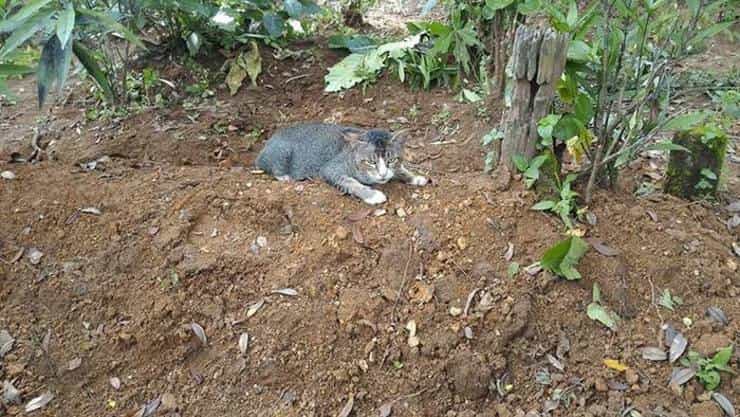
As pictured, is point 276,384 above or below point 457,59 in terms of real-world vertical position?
below

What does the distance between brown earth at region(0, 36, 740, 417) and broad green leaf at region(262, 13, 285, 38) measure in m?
1.92

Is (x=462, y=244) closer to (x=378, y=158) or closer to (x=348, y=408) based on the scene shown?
(x=378, y=158)

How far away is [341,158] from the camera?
147 inches

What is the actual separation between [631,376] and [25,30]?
301 cm

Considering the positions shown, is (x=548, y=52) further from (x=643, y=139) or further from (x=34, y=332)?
(x=34, y=332)

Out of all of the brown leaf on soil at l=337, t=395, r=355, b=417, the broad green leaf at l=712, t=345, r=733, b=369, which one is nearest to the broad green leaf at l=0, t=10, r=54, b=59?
the brown leaf on soil at l=337, t=395, r=355, b=417

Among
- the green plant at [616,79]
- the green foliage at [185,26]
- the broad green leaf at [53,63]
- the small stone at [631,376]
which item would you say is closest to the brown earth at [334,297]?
the small stone at [631,376]

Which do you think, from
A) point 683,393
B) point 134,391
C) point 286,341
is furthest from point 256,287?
point 683,393

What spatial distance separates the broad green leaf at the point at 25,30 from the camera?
8.25 feet

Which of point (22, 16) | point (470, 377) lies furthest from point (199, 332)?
point (22, 16)

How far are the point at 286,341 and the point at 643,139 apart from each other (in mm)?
1989

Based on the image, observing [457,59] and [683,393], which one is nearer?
[683,393]

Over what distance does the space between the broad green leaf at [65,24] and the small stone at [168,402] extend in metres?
1.60

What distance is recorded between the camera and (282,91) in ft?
17.0
